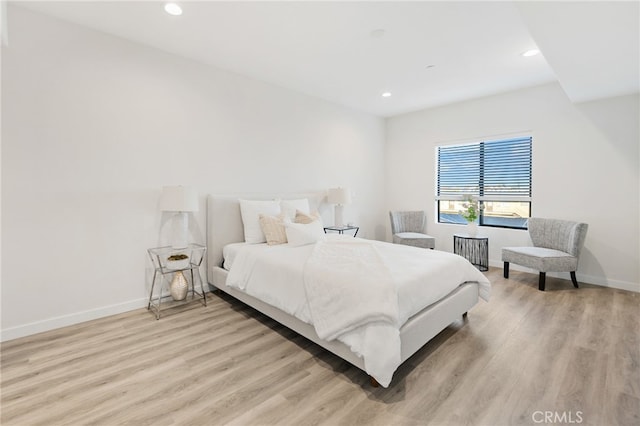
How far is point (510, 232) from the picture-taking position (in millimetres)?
4656

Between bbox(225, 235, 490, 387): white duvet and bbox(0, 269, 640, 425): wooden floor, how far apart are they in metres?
0.31

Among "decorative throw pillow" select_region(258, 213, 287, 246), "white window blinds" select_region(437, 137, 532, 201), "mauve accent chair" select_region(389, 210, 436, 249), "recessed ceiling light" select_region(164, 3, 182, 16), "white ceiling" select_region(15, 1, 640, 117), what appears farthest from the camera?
"mauve accent chair" select_region(389, 210, 436, 249)

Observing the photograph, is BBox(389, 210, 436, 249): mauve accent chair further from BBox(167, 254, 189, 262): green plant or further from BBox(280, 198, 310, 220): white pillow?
BBox(167, 254, 189, 262): green plant

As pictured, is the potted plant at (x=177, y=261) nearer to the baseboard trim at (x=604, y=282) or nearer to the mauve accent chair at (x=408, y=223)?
the mauve accent chair at (x=408, y=223)

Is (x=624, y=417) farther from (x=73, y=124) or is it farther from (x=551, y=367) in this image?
(x=73, y=124)

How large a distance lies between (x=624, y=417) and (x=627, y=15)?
2477 mm

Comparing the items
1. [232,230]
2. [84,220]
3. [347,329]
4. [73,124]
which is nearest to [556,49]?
[347,329]

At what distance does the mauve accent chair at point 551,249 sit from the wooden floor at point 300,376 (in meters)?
0.77

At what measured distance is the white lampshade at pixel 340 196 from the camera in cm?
472

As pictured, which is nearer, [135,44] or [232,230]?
[135,44]

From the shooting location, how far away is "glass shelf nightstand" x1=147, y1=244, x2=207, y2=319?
9.98 ft

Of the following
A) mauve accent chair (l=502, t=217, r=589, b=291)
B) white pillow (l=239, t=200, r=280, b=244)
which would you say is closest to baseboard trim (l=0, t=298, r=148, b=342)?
white pillow (l=239, t=200, r=280, b=244)

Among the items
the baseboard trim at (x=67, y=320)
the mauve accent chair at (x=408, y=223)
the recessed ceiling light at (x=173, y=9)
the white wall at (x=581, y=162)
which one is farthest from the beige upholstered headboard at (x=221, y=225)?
the white wall at (x=581, y=162)

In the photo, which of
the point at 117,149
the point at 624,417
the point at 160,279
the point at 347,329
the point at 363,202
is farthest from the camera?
the point at 363,202
